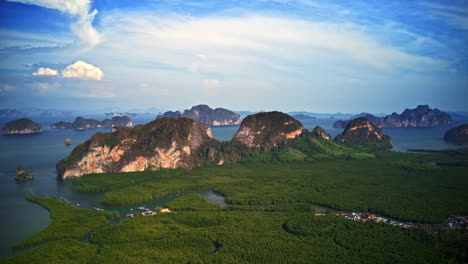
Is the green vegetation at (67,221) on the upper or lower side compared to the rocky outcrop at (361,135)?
lower

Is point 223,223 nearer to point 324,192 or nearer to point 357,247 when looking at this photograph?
point 357,247

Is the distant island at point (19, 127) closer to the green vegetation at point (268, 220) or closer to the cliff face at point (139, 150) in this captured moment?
the cliff face at point (139, 150)

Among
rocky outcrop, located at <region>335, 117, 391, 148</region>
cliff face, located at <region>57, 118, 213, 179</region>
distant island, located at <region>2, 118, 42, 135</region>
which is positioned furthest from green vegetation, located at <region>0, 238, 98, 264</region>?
distant island, located at <region>2, 118, 42, 135</region>

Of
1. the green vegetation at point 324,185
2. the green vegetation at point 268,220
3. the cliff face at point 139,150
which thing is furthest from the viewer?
the cliff face at point 139,150

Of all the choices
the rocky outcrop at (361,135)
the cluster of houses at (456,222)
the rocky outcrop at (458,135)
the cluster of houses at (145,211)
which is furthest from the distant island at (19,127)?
the rocky outcrop at (458,135)

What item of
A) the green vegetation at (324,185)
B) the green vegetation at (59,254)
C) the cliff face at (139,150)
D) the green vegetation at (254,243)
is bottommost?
the green vegetation at (59,254)

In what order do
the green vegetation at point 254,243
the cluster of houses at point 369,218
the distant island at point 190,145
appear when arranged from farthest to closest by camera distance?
the distant island at point 190,145
the cluster of houses at point 369,218
the green vegetation at point 254,243

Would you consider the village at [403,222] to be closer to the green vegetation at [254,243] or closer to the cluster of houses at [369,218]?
the cluster of houses at [369,218]

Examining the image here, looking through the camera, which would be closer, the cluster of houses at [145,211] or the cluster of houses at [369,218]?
the cluster of houses at [369,218]
